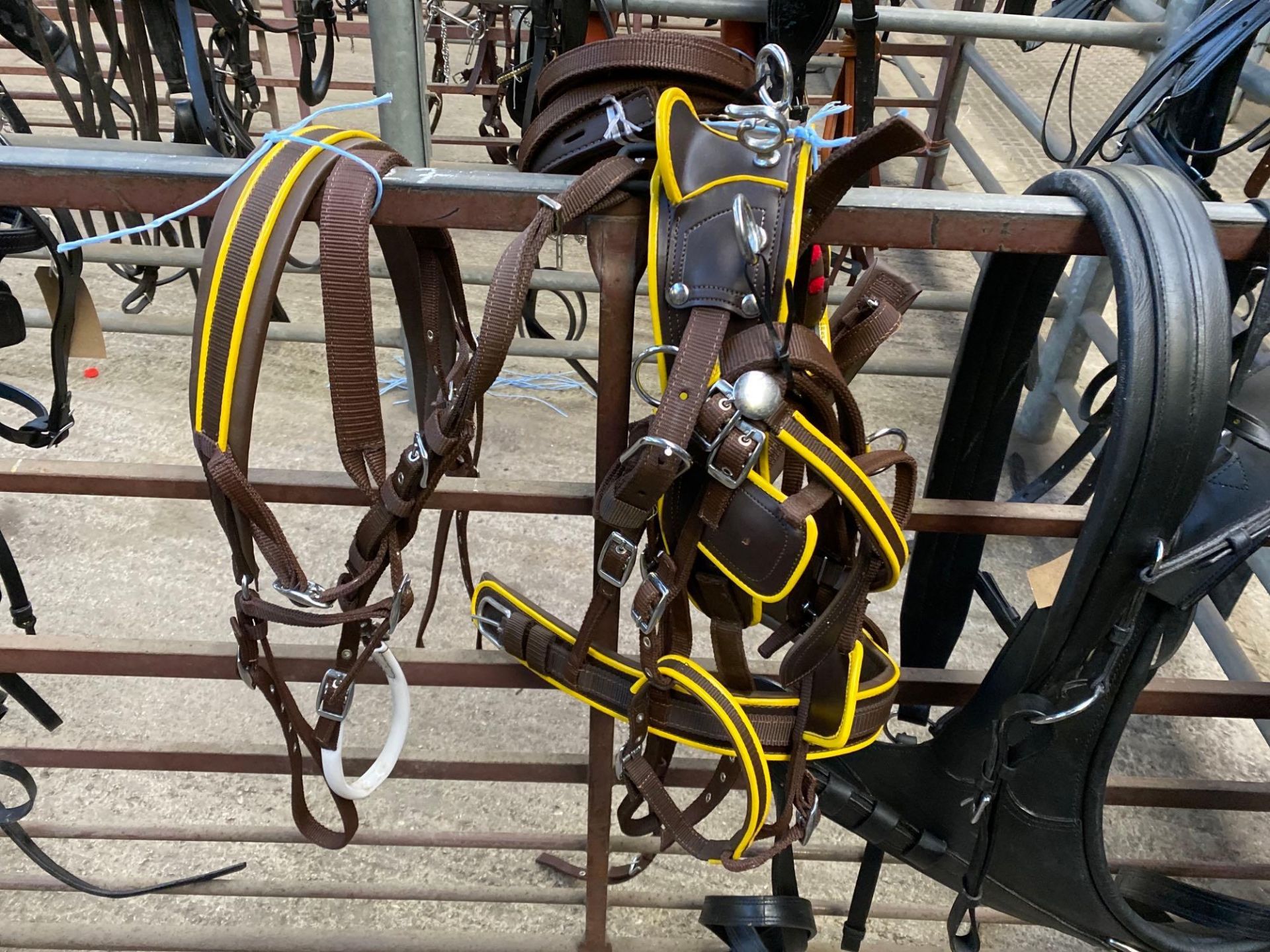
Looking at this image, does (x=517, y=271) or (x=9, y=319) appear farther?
(x=9, y=319)

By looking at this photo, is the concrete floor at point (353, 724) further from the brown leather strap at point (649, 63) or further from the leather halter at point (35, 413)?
the brown leather strap at point (649, 63)

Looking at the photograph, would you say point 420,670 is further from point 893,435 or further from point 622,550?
point 893,435

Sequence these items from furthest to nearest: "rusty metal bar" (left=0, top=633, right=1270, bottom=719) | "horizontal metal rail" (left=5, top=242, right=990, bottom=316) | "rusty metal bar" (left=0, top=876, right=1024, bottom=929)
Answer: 1. "horizontal metal rail" (left=5, top=242, right=990, bottom=316)
2. "rusty metal bar" (left=0, top=876, right=1024, bottom=929)
3. "rusty metal bar" (left=0, top=633, right=1270, bottom=719)

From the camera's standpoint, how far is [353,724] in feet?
6.37

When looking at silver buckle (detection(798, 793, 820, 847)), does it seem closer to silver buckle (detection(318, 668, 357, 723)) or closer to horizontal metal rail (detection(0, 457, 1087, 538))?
horizontal metal rail (detection(0, 457, 1087, 538))

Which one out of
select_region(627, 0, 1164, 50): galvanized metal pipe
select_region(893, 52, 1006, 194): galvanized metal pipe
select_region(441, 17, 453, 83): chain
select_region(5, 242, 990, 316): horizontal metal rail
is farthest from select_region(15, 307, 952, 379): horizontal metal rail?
select_region(441, 17, 453, 83): chain

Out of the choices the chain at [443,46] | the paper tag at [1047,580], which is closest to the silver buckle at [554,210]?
the paper tag at [1047,580]

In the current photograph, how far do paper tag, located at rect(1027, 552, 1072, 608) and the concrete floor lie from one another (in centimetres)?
70

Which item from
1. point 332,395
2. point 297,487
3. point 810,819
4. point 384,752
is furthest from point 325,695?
point 810,819

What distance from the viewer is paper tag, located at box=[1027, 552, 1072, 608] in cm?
104

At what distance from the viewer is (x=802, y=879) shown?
1711 mm

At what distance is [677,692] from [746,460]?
1.17 feet

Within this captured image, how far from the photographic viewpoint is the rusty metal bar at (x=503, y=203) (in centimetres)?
81

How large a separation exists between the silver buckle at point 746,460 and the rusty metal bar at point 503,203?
0.78 feet
